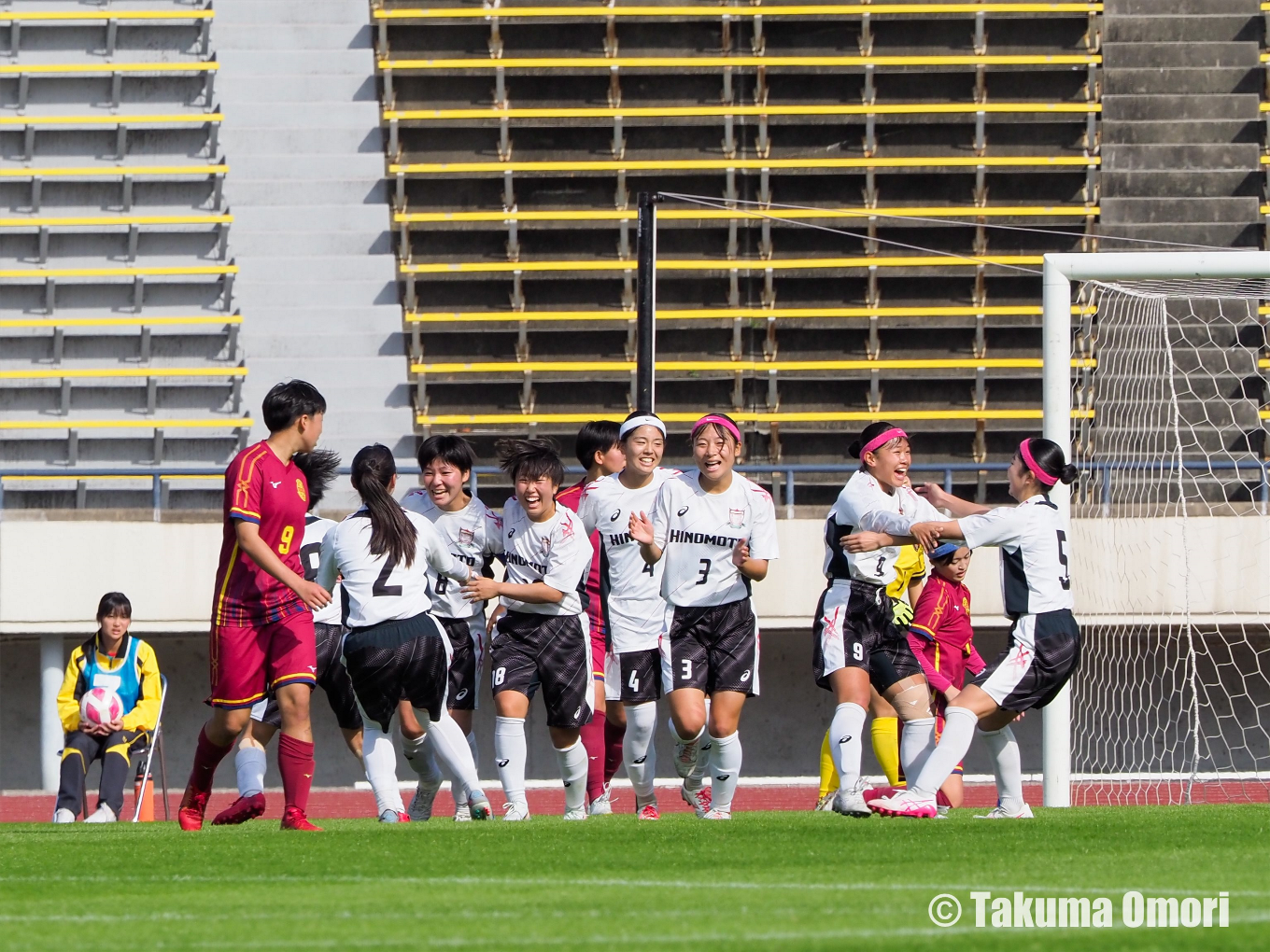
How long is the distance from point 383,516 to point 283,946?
3545 millimetres

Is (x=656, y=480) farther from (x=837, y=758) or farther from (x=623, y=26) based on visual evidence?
(x=623, y=26)

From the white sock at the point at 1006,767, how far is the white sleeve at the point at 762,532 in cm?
127

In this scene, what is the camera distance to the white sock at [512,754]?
25.8 feet

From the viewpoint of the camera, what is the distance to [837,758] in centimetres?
739

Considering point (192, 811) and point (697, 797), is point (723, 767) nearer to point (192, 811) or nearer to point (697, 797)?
point (697, 797)

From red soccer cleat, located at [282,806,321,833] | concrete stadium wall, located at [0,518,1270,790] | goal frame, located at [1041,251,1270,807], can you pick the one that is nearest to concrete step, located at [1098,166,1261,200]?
concrete stadium wall, located at [0,518,1270,790]

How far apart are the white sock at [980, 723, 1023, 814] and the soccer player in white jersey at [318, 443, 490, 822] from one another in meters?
2.49

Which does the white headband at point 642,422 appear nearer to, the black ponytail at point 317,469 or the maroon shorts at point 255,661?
the black ponytail at point 317,469

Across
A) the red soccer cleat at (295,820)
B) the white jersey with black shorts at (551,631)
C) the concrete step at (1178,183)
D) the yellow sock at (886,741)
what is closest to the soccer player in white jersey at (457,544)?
the white jersey with black shorts at (551,631)

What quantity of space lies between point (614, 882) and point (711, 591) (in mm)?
2745

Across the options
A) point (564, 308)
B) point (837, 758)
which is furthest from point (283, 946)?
point (564, 308)

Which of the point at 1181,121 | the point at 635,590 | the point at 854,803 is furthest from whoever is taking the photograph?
the point at 1181,121

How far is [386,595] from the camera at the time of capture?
7137 mm

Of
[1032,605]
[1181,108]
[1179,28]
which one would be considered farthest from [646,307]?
[1179,28]
